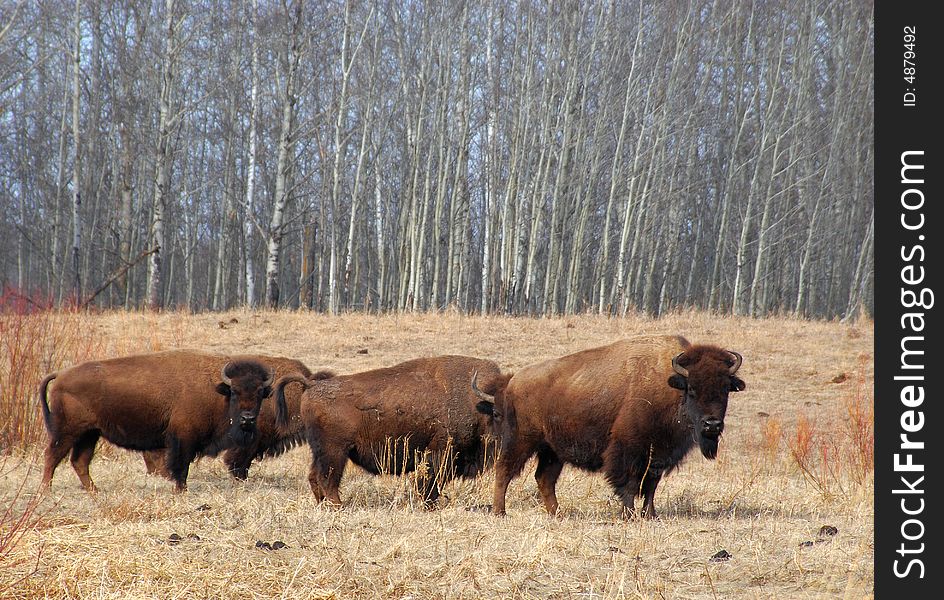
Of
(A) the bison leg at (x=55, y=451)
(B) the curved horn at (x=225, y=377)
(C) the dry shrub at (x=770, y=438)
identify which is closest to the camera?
(A) the bison leg at (x=55, y=451)

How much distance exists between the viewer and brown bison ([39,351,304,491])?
8938 mm

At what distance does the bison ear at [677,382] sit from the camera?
24.2ft

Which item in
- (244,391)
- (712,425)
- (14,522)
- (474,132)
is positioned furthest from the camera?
(474,132)

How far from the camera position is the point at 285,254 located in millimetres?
48844

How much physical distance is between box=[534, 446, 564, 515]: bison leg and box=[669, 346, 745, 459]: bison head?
1.32 metres

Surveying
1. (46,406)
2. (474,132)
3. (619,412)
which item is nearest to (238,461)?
(46,406)

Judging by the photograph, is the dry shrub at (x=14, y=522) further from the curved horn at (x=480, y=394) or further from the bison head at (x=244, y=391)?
the curved horn at (x=480, y=394)

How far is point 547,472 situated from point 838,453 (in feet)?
15.8

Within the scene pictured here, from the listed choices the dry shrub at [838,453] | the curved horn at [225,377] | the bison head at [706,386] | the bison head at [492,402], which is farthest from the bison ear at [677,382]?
the curved horn at [225,377]

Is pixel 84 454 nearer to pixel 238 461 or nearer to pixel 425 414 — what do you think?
pixel 238 461

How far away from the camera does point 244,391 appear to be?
8.98 meters

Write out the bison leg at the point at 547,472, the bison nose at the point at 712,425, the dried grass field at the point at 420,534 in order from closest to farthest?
the dried grass field at the point at 420,534 < the bison nose at the point at 712,425 < the bison leg at the point at 547,472

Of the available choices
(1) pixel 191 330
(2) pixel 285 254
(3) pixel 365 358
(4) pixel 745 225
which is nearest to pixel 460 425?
(3) pixel 365 358

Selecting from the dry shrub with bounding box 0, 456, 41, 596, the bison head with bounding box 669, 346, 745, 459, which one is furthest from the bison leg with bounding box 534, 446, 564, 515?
the dry shrub with bounding box 0, 456, 41, 596
